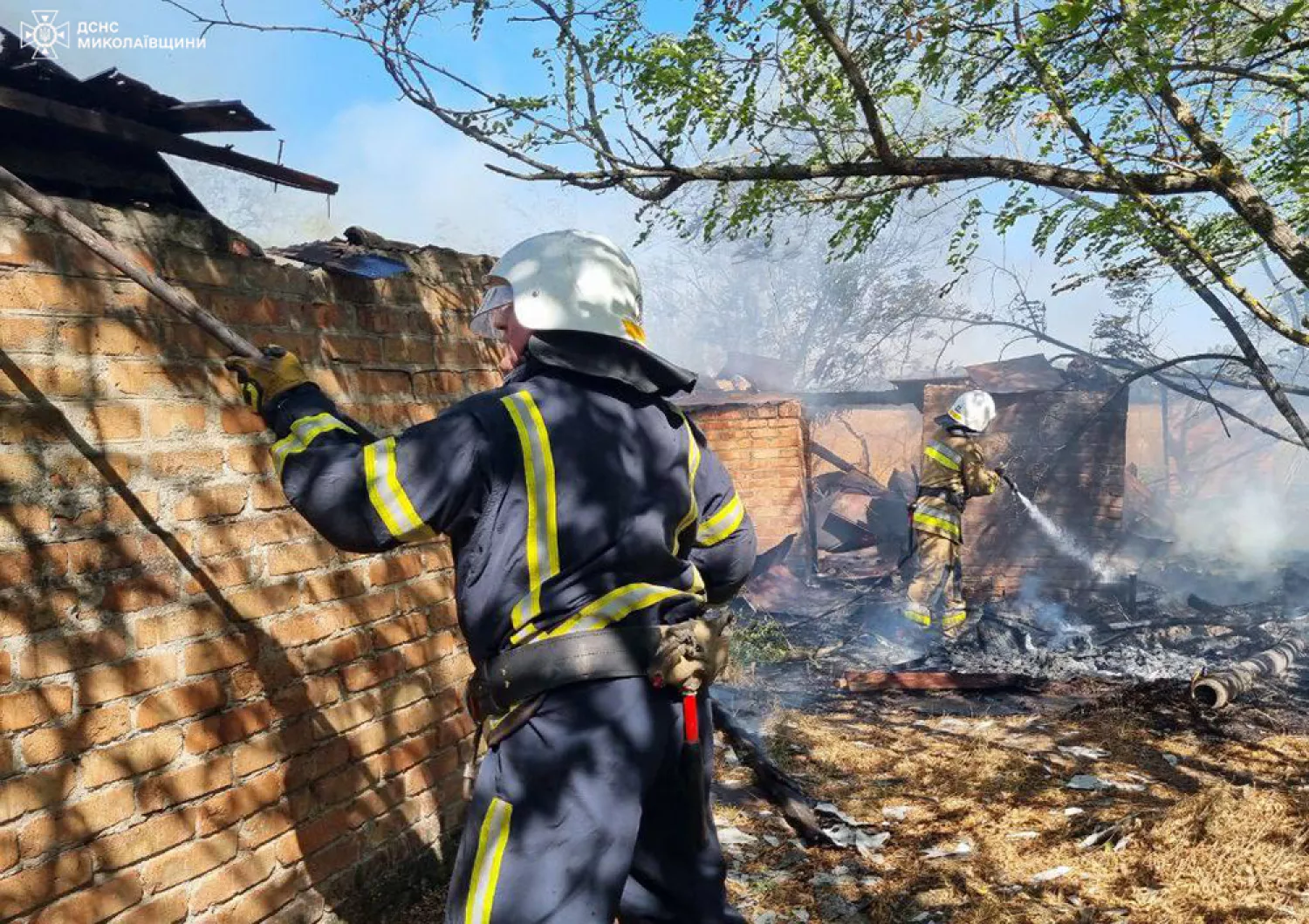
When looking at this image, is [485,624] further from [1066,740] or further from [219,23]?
[1066,740]

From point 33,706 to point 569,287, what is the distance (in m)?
1.60

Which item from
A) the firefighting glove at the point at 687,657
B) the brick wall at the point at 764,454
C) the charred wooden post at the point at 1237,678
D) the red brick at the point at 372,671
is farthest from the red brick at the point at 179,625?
the brick wall at the point at 764,454

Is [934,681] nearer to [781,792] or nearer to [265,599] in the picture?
[781,792]

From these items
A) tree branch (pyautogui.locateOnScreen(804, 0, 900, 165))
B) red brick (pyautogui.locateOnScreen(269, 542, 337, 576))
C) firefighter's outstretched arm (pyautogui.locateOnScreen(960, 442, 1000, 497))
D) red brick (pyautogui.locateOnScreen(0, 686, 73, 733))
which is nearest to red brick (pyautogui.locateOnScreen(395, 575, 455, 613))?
red brick (pyautogui.locateOnScreen(269, 542, 337, 576))

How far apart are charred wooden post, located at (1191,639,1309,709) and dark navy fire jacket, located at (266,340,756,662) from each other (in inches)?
191

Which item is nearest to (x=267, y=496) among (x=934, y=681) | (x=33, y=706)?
(x=33, y=706)

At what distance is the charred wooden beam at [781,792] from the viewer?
400cm

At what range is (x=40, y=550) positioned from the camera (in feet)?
7.19

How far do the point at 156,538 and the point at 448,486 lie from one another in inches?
40.7

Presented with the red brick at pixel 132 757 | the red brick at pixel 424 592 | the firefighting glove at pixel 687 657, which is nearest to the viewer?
the firefighting glove at pixel 687 657

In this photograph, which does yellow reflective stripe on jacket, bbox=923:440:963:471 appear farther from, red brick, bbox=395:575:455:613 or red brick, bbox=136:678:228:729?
red brick, bbox=136:678:228:729

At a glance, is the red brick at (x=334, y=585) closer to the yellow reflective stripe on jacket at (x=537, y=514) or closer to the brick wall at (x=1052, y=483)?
the yellow reflective stripe on jacket at (x=537, y=514)

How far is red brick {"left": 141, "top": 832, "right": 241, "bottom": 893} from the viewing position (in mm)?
2404

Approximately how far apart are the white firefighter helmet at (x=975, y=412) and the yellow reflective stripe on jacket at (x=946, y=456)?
1.02 feet
